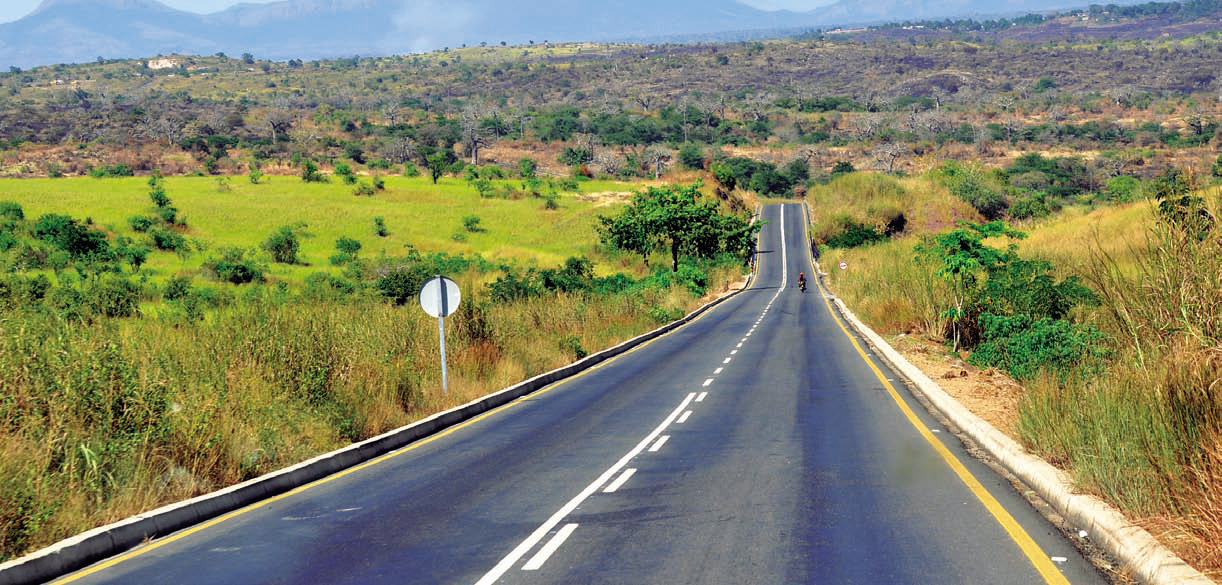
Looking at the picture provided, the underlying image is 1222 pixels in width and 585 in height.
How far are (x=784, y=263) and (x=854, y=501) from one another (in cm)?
8451

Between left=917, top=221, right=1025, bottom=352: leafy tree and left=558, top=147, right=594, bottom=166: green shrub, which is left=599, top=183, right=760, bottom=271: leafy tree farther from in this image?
left=558, top=147, right=594, bottom=166: green shrub

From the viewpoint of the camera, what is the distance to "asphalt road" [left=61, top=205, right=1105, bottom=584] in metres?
7.44

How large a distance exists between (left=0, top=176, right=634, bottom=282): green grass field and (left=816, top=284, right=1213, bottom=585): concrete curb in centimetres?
5767

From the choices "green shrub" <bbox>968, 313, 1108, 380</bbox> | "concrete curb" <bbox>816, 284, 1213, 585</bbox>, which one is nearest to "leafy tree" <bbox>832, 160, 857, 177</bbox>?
"green shrub" <bbox>968, 313, 1108, 380</bbox>

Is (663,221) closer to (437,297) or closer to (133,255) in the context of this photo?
(133,255)

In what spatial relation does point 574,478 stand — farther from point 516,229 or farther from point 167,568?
point 516,229

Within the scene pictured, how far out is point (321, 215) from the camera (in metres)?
94.3

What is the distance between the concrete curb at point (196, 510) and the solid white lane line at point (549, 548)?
3.52 m

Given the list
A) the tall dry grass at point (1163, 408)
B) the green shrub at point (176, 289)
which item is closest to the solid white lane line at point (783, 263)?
the green shrub at point (176, 289)

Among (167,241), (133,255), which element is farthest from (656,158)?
(133,255)

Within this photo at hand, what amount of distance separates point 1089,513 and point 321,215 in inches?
3618

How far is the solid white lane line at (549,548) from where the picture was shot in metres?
7.60

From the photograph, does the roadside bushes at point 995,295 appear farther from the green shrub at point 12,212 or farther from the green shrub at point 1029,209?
the green shrub at point 1029,209

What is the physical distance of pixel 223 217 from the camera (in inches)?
3492
